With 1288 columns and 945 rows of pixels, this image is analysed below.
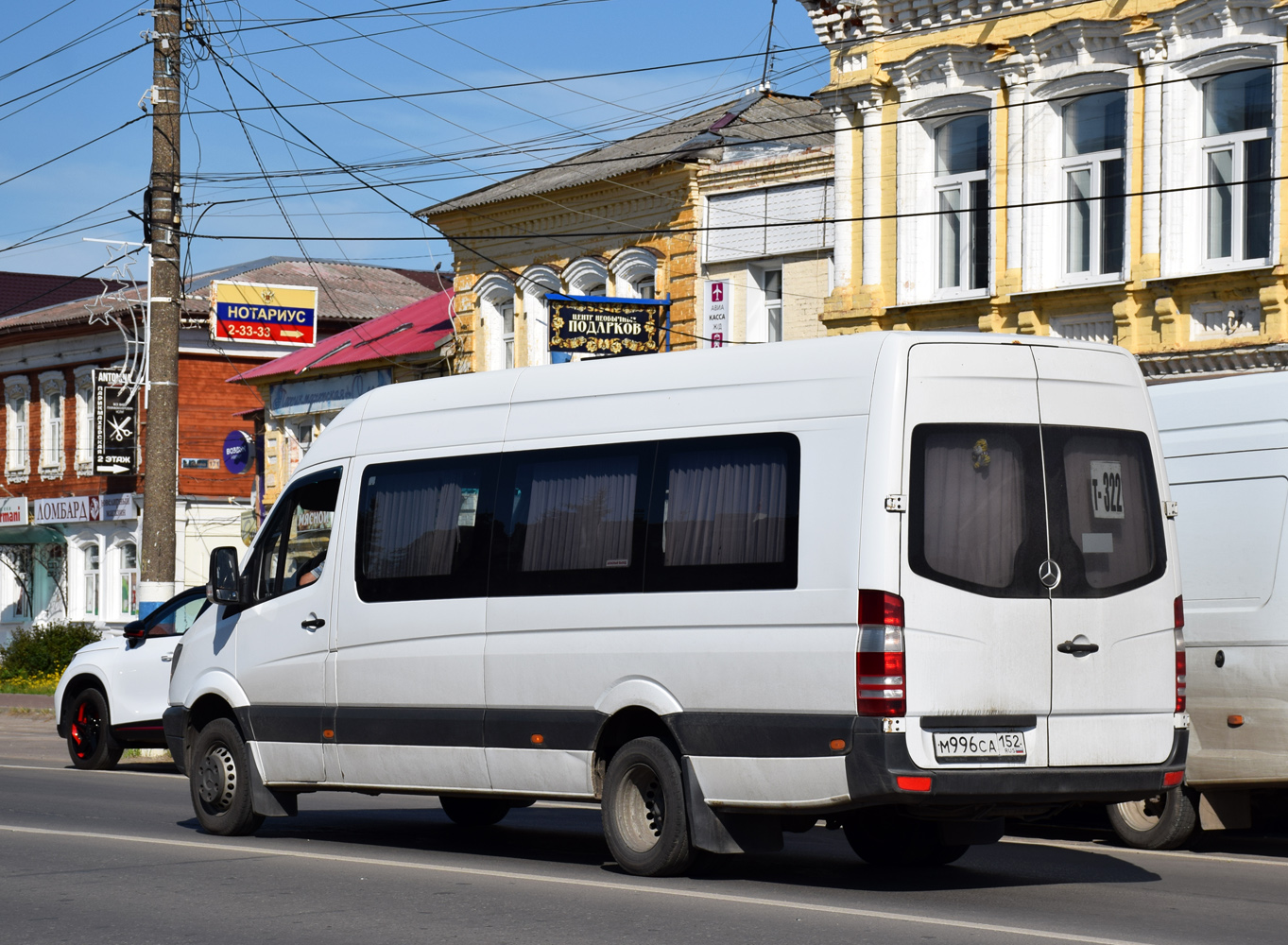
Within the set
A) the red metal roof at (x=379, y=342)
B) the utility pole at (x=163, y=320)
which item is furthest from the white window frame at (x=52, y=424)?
the utility pole at (x=163, y=320)

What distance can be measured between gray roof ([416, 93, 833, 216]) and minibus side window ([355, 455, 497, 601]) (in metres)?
18.2

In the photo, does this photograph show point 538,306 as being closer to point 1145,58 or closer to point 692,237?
point 692,237

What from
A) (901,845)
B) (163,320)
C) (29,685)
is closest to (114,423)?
(29,685)

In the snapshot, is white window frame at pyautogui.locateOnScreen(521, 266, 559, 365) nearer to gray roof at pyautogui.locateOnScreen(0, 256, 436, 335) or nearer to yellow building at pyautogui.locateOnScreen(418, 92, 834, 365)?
yellow building at pyautogui.locateOnScreen(418, 92, 834, 365)

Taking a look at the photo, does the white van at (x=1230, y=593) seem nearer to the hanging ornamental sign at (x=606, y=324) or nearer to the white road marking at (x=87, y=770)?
the white road marking at (x=87, y=770)

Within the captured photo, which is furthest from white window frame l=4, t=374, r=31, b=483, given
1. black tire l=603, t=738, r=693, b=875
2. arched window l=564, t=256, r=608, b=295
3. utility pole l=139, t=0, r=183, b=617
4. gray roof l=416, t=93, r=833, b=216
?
black tire l=603, t=738, r=693, b=875

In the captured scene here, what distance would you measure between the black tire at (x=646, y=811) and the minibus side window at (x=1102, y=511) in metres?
2.14

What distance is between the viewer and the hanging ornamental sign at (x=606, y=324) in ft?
94.1

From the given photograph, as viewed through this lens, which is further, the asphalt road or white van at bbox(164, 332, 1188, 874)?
white van at bbox(164, 332, 1188, 874)

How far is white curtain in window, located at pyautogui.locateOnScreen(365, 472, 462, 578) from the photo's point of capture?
434 inches

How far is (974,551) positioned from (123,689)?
39.9ft

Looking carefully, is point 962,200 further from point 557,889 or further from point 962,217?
point 557,889

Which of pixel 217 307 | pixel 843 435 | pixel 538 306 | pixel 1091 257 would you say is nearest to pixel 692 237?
pixel 538 306

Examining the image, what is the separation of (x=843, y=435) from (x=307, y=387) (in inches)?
1325
